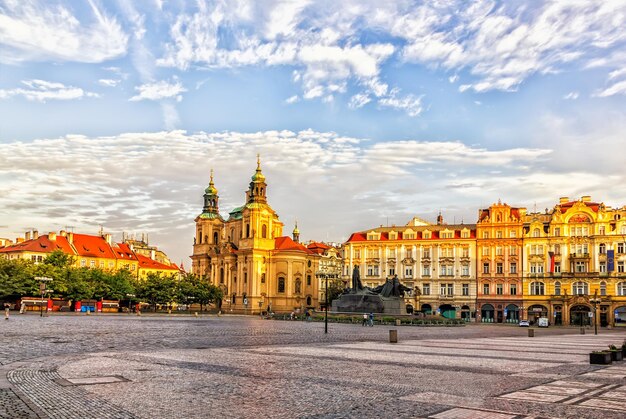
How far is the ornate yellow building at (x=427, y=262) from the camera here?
98.9 m

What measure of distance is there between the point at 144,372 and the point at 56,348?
32.2 ft

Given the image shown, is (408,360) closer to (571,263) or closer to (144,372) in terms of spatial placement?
(144,372)

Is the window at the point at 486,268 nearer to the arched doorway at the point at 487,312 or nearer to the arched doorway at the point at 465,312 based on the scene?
the arched doorway at the point at 487,312

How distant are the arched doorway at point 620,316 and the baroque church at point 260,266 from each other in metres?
56.3

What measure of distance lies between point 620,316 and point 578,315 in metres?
5.28

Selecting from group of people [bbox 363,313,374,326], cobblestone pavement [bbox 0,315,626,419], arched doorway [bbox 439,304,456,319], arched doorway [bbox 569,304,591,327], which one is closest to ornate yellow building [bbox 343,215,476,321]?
arched doorway [bbox 439,304,456,319]

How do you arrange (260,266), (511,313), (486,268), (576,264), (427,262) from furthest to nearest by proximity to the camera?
(260,266) → (427,262) → (486,268) → (511,313) → (576,264)

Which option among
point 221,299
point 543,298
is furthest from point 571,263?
point 221,299

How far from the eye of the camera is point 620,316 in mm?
86500

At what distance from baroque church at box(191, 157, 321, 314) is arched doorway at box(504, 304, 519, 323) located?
4161cm

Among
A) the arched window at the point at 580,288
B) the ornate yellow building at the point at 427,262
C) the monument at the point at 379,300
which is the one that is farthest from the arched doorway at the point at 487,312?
the monument at the point at 379,300

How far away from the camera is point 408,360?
76.7 ft

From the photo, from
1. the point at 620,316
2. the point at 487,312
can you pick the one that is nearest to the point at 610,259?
the point at 620,316

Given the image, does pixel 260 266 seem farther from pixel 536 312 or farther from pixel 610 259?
pixel 610 259
